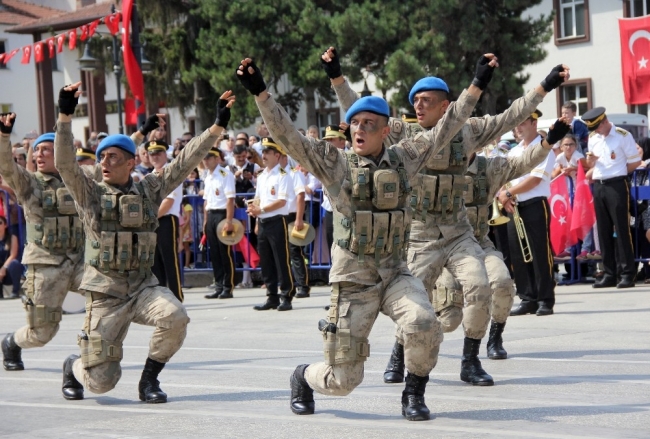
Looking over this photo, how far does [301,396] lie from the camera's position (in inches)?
297

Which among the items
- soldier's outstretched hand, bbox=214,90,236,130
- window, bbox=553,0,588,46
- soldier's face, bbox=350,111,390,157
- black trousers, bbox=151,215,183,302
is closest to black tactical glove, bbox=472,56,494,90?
soldier's face, bbox=350,111,390,157

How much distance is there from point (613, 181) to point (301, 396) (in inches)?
325

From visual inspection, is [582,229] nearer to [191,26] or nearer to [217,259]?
[217,259]

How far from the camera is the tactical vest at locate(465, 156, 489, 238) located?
9.42m

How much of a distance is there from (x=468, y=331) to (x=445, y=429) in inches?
72.2

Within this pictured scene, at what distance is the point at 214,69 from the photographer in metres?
37.5

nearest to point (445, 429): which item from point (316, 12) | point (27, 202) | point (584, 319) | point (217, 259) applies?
point (27, 202)

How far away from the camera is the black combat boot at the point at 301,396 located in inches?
296

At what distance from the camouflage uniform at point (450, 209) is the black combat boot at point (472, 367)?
0.97 feet

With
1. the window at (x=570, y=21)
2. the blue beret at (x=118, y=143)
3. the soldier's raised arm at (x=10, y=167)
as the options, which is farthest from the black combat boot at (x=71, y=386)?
the window at (x=570, y=21)

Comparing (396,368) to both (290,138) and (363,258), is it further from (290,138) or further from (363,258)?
(290,138)

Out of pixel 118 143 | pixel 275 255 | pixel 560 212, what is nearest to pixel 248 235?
pixel 275 255

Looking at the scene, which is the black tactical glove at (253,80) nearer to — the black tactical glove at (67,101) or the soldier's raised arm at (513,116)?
the black tactical glove at (67,101)

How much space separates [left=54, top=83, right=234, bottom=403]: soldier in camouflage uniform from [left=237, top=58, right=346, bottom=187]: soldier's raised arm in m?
1.21
